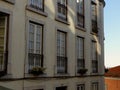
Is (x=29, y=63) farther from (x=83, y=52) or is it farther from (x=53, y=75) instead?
(x=83, y=52)

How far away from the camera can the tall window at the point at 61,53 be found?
53.8ft

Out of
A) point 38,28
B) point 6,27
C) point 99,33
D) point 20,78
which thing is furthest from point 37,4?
point 99,33

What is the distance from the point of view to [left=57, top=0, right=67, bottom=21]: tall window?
16783 mm

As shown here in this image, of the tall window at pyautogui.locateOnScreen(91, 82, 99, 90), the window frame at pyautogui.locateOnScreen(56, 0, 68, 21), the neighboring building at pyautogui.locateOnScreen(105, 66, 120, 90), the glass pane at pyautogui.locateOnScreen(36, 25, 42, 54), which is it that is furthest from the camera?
the neighboring building at pyautogui.locateOnScreen(105, 66, 120, 90)

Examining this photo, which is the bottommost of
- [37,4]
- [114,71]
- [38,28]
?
[114,71]

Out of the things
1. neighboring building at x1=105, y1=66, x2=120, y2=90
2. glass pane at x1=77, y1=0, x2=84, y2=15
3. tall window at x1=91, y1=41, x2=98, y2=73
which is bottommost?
neighboring building at x1=105, y1=66, x2=120, y2=90

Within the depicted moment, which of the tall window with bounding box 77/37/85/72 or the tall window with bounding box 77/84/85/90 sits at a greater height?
the tall window with bounding box 77/37/85/72

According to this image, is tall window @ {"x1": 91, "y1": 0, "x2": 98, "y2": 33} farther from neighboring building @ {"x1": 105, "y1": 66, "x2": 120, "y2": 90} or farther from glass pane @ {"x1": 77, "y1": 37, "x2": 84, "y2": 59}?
neighboring building @ {"x1": 105, "y1": 66, "x2": 120, "y2": 90}

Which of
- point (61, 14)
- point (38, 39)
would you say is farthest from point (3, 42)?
point (61, 14)

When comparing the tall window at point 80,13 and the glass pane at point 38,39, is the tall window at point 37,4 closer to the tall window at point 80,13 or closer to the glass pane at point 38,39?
the glass pane at point 38,39

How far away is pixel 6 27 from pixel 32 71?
247cm

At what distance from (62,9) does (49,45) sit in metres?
2.76

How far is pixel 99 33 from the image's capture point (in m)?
23.5

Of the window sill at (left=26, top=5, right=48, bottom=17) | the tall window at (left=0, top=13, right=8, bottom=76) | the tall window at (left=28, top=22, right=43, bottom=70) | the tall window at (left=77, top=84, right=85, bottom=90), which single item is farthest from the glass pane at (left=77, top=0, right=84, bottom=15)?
the tall window at (left=0, top=13, right=8, bottom=76)
